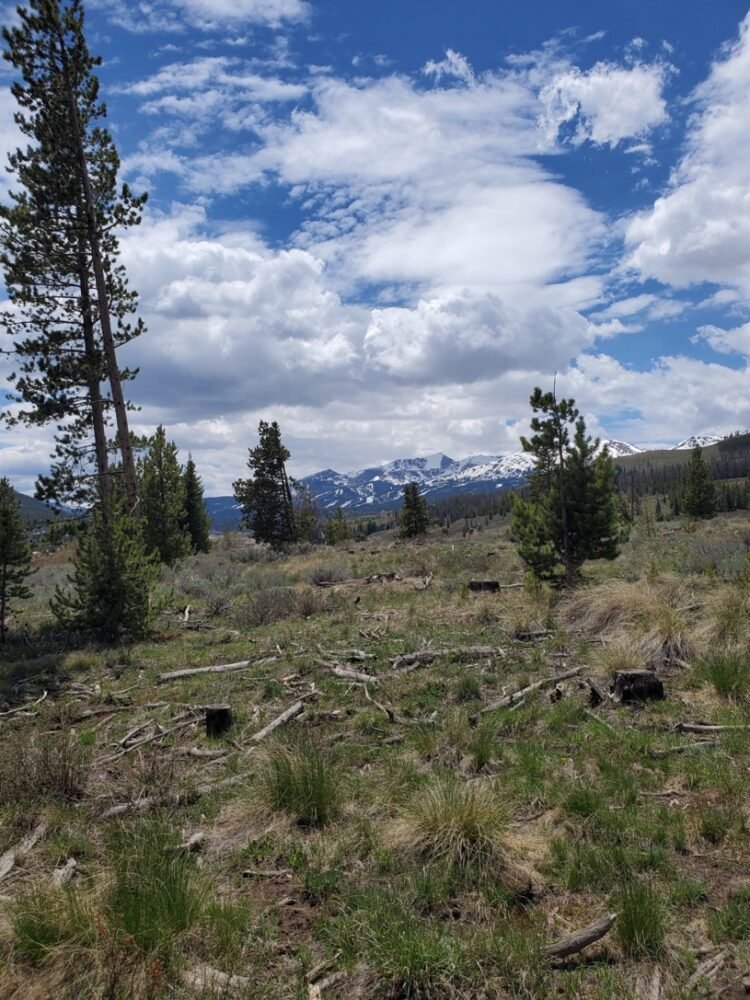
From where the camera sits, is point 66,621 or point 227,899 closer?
point 227,899

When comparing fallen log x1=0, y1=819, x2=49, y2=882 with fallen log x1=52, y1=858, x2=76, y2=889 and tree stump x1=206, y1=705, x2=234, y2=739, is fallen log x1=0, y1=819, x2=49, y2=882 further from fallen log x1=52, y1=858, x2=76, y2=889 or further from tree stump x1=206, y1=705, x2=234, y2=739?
tree stump x1=206, y1=705, x2=234, y2=739

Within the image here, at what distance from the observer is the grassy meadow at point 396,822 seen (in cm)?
351

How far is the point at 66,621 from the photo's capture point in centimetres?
1425

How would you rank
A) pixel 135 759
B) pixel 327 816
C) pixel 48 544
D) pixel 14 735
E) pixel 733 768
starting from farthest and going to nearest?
1. pixel 48 544
2. pixel 14 735
3. pixel 135 759
4. pixel 733 768
5. pixel 327 816

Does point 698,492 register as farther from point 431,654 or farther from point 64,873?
point 64,873

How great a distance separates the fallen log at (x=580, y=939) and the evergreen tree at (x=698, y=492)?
4971 cm

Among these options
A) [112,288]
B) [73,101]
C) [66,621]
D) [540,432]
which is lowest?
[66,621]

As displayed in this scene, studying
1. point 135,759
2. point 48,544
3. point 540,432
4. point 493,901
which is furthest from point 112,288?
point 493,901

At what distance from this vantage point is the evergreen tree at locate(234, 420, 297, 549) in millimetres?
41375

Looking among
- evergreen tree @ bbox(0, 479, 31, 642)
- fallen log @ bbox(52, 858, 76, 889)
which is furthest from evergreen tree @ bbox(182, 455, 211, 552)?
fallen log @ bbox(52, 858, 76, 889)

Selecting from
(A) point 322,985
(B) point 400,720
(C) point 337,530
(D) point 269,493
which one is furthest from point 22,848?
(C) point 337,530

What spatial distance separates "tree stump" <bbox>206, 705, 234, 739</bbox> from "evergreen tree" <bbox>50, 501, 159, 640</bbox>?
7.40 meters

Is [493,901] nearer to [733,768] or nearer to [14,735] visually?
[733,768]

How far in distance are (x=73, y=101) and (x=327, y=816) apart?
18.4 metres
